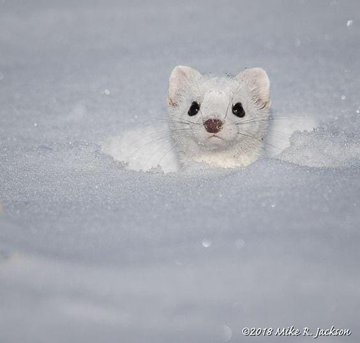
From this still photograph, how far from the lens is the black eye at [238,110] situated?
12.7 ft

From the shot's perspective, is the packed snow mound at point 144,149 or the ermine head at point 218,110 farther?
the packed snow mound at point 144,149

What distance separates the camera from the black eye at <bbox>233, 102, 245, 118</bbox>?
3.88 metres

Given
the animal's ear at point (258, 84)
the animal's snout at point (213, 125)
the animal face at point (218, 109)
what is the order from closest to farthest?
1. the animal's snout at point (213, 125)
2. the animal face at point (218, 109)
3. the animal's ear at point (258, 84)

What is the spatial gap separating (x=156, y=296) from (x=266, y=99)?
1802mm

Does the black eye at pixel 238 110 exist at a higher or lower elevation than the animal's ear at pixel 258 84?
lower

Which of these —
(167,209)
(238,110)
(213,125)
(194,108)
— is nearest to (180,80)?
(194,108)

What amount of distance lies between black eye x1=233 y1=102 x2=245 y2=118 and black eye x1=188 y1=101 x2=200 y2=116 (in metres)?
0.21

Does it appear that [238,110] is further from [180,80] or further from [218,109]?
[180,80]

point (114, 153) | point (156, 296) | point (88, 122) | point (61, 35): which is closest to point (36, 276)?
point (156, 296)

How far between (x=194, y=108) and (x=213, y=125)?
0.40 metres

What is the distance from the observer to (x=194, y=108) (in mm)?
3926

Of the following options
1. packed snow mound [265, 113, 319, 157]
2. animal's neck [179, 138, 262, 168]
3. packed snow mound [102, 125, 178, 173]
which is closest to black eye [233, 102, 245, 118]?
animal's neck [179, 138, 262, 168]

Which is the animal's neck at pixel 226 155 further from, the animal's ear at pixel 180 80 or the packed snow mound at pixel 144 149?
the animal's ear at pixel 180 80

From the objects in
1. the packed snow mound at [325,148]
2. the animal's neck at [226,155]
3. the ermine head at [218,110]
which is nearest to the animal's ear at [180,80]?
the ermine head at [218,110]
